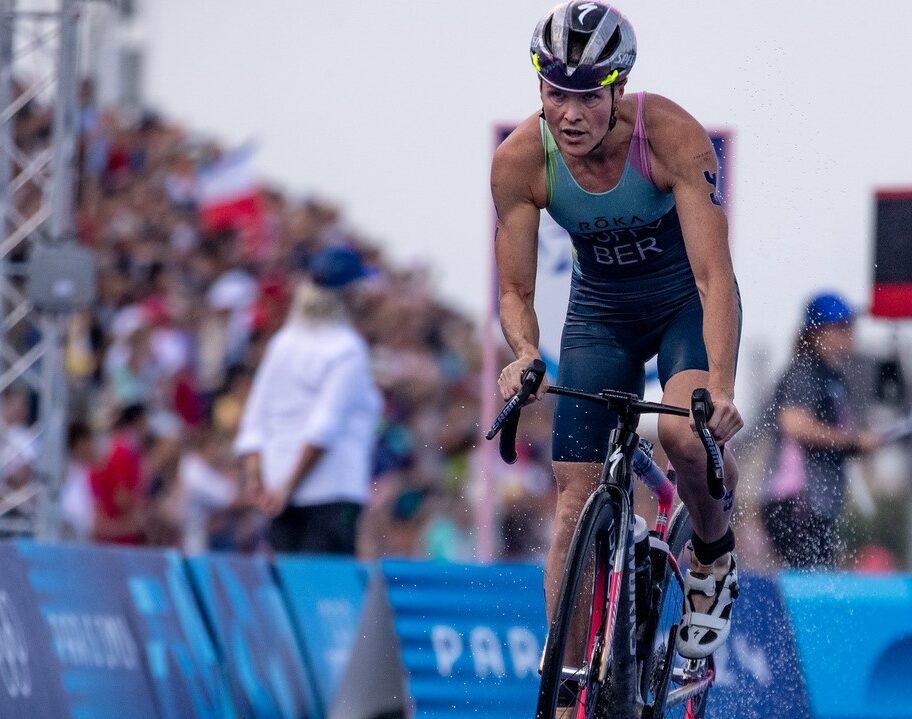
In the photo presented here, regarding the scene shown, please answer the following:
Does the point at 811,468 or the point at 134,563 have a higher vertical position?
the point at 811,468

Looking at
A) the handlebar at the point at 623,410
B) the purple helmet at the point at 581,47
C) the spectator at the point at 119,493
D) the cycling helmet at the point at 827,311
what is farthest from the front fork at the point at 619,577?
the spectator at the point at 119,493

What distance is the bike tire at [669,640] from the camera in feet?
19.5

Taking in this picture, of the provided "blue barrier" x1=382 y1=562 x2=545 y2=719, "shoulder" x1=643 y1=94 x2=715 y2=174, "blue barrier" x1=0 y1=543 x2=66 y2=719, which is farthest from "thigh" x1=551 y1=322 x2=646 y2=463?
"blue barrier" x1=0 y1=543 x2=66 y2=719

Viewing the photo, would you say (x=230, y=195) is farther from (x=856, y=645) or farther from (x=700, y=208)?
(x=700, y=208)

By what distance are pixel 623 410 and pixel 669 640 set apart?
1.02m

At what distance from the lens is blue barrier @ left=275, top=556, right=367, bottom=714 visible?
8414 millimetres

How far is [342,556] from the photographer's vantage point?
945cm

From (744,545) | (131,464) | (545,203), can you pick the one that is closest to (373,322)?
(131,464)

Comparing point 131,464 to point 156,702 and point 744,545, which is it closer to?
point 156,702

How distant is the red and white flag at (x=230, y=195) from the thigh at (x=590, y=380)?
11.4m

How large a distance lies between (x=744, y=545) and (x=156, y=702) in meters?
4.10

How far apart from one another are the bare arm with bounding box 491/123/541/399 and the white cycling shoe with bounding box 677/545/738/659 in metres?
1.12

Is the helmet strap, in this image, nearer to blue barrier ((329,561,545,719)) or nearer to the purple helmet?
the purple helmet

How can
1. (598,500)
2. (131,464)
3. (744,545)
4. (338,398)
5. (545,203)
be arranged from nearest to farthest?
(598,500), (545,203), (338,398), (744,545), (131,464)
